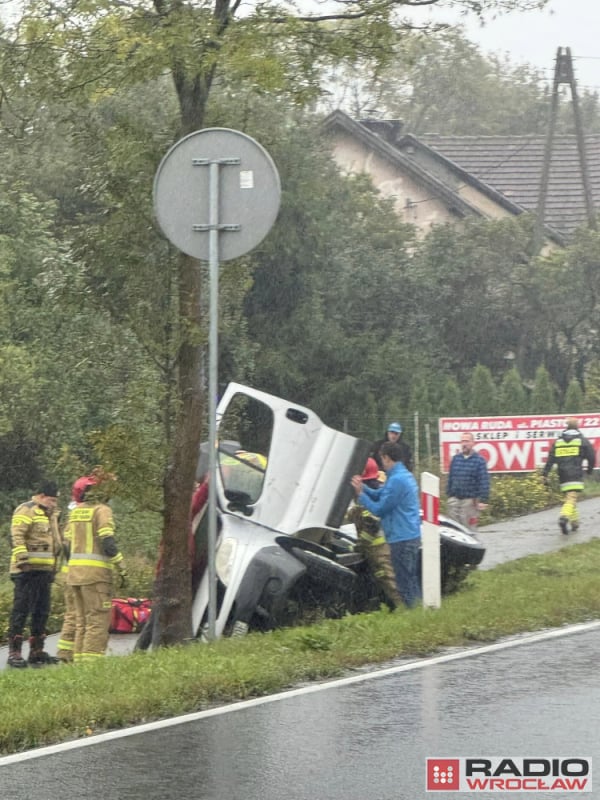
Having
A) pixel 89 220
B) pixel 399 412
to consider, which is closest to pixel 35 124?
pixel 89 220

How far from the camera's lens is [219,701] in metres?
8.03

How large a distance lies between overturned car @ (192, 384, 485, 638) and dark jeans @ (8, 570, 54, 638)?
5.88 feet

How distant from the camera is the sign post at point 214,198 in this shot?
9586 mm

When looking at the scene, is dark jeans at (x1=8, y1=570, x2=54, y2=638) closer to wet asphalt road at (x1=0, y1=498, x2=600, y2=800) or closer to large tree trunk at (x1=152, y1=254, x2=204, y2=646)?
large tree trunk at (x1=152, y1=254, x2=204, y2=646)

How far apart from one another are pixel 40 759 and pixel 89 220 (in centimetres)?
566

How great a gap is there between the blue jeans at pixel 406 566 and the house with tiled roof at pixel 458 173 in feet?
108

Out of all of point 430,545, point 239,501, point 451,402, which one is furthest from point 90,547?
point 451,402

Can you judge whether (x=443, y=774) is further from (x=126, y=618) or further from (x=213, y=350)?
(x=126, y=618)

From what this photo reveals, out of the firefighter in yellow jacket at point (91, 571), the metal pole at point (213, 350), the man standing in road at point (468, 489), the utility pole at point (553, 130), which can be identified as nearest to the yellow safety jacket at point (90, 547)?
the firefighter in yellow jacket at point (91, 571)

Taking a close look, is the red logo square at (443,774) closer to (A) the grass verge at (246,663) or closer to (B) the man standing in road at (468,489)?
(A) the grass verge at (246,663)

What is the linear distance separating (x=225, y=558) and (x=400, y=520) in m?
1.78

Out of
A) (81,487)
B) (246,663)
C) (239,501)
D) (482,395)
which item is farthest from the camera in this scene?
(482,395)

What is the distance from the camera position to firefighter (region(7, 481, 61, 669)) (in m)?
12.0

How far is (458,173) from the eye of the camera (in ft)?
156
